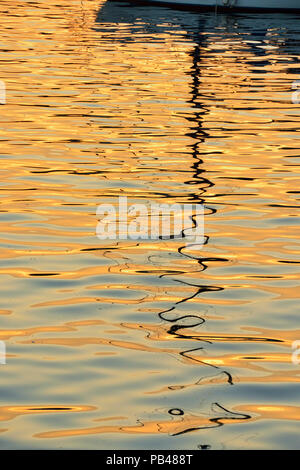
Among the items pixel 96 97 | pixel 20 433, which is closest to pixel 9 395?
pixel 20 433

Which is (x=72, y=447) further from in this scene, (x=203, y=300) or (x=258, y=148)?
(x=258, y=148)

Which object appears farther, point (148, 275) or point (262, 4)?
point (262, 4)

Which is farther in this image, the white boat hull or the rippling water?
the white boat hull

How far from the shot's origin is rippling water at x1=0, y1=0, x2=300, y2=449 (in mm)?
8648

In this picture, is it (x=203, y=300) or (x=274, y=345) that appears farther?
(x=203, y=300)

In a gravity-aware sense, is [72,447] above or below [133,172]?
below

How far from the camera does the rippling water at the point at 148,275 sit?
8648 millimetres

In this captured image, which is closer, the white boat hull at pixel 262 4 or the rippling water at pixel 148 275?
the rippling water at pixel 148 275

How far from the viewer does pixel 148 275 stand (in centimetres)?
1252

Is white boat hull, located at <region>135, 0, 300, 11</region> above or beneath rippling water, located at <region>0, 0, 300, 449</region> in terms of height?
above

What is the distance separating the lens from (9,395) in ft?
29.4

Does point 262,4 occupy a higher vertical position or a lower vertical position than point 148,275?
higher

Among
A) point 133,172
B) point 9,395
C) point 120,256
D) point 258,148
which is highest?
point 258,148

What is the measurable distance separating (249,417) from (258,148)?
12.8 m
